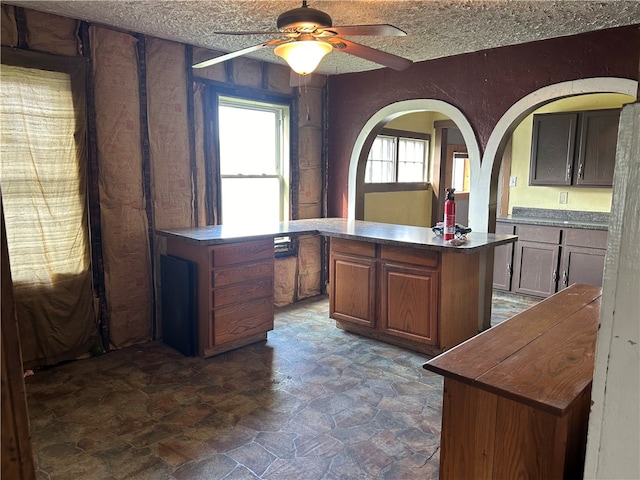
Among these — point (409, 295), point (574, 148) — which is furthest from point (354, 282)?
point (574, 148)

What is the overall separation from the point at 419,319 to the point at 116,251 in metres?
2.32

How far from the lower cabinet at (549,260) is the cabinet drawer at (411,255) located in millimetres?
2172

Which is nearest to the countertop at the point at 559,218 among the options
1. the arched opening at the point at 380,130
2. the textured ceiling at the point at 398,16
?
the arched opening at the point at 380,130

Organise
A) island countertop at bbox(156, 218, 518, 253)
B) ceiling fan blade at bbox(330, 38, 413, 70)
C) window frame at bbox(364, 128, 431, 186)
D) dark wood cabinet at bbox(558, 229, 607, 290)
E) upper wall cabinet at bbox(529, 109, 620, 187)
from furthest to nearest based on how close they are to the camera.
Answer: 1. window frame at bbox(364, 128, 431, 186)
2. upper wall cabinet at bbox(529, 109, 620, 187)
3. dark wood cabinet at bbox(558, 229, 607, 290)
4. island countertop at bbox(156, 218, 518, 253)
5. ceiling fan blade at bbox(330, 38, 413, 70)

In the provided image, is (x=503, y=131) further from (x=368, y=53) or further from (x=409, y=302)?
(x=368, y=53)

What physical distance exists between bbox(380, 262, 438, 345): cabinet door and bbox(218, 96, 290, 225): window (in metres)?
1.60

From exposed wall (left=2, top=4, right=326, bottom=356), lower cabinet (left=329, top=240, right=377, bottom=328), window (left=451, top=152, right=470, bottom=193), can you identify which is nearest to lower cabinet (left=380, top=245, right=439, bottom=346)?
lower cabinet (left=329, top=240, right=377, bottom=328)

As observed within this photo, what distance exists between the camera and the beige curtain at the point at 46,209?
9.48 ft

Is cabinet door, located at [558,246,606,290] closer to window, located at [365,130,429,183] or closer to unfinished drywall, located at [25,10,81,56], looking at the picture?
window, located at [365,130,429,183]

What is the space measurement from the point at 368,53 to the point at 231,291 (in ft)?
6.28

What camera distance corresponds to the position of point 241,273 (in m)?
3.50

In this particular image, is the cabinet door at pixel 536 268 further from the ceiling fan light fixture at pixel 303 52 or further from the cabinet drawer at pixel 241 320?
the ceiling fan light fixture at pixel 303 52

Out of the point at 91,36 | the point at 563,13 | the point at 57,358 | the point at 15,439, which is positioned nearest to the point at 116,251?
the point at 57,358

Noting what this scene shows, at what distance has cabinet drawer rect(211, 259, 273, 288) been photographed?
3355 mm
